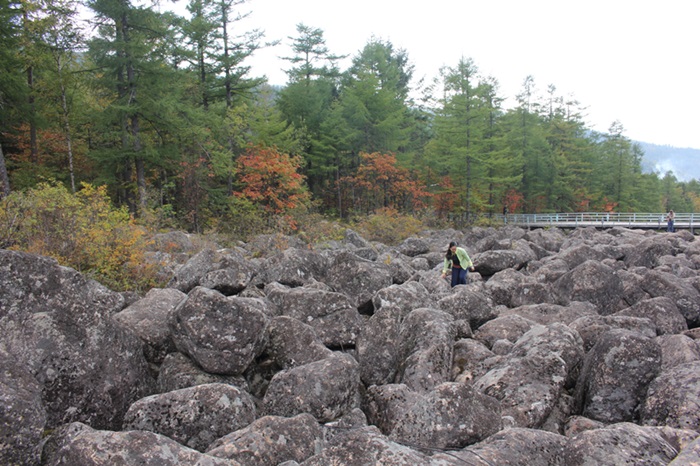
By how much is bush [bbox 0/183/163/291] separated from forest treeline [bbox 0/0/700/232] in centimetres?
396

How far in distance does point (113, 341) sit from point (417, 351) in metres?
3.82

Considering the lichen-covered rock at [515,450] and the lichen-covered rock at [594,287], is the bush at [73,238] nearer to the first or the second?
the lichen-covered rock at [515,450]

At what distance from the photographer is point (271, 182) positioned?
904 inches

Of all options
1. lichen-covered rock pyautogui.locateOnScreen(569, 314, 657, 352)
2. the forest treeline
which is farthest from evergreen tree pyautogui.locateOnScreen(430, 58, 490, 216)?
lichen-covered rock pyautogui.locateOnScreen(569, 314, 657, 352)

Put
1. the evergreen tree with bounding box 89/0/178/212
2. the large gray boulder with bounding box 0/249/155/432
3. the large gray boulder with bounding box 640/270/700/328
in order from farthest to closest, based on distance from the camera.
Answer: the evergreen tree with bounding box 89/0/178/212, the large gray boulder with bounding box 640/270/700/328, the large gray boulder with bounding box 0/249/155/432

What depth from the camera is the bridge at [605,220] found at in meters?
34.8

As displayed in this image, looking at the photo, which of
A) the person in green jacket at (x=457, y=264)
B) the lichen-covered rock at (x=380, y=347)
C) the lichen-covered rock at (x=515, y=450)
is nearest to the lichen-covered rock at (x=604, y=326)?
the lichen-covered rock at (x=380, y=347)

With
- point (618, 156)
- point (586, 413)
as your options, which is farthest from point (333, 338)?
point (618, 156)

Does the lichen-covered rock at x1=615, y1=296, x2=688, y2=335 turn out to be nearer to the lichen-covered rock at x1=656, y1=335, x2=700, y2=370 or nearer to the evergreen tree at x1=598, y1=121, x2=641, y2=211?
the lichen-covered rock at x1=656, y1=335, x2=700, y2=370

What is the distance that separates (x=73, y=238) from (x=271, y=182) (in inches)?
578

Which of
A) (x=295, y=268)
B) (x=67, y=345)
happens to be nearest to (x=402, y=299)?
(x=295, y=268)

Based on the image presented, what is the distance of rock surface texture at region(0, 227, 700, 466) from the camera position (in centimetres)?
354

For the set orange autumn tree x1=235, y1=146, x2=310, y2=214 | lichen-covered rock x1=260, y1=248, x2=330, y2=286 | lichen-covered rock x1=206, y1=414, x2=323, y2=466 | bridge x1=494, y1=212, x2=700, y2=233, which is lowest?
lichen-covered rock x1=206, y1=414, x2=323, y2=466

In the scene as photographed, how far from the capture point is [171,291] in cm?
702
